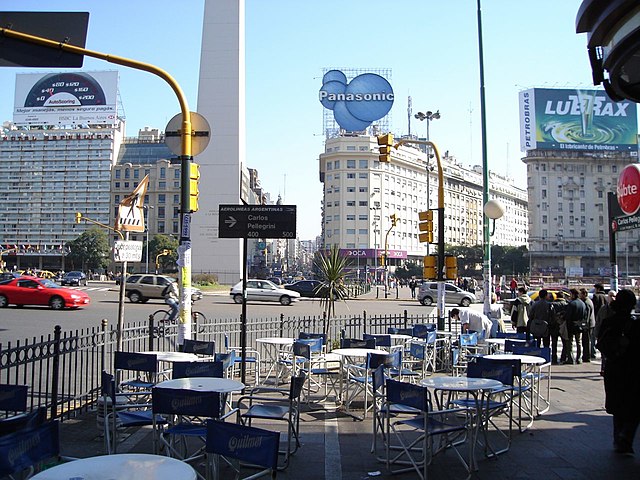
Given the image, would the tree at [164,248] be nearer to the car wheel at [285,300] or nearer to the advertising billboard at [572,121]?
the advertising billboard at [572,121]

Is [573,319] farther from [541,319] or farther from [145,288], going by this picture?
[145,288]

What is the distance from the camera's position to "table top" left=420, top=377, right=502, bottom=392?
6050 millimetres

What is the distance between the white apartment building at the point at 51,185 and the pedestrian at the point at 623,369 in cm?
11078

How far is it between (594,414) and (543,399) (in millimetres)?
898

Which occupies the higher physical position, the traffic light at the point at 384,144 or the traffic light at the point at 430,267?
the traffic light at the point at 384,144

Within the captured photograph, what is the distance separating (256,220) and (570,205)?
369 feet

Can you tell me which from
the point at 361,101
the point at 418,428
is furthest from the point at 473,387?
the point at 361,101

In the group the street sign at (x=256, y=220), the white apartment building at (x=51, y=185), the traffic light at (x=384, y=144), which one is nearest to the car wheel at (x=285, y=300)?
the traffic light at (x=384, y=144)

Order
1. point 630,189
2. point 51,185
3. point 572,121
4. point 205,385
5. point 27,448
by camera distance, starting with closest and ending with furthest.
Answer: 1. point 27,448
2. point 205,385
3. point 630,189
4. point 572,121
5. point 51,185

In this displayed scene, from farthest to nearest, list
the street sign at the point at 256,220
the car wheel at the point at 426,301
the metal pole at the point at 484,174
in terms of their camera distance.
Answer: the car wheel at the point at 426,301 < the metal pole at the point at 484,174 < the street sign at the point at 256,220

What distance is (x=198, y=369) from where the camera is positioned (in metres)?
6.72

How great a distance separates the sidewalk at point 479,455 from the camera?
582cm

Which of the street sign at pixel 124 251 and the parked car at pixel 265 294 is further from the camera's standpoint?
the parked car at pixel 265 294

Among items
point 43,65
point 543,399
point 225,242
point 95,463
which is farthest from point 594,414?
point 225,242
